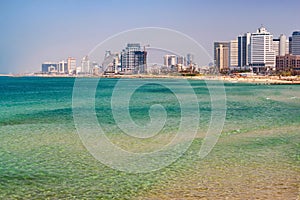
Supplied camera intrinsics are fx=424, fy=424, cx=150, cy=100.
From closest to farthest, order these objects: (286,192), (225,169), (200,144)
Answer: (286,192) → (225,169) → (200,144)

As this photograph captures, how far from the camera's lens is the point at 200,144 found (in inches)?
618

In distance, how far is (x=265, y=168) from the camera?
1191 cm

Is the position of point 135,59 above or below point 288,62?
below

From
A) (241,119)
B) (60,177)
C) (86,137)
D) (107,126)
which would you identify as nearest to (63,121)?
(107,126)

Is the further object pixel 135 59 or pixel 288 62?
pixel 288 62

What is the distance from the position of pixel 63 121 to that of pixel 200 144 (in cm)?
1033

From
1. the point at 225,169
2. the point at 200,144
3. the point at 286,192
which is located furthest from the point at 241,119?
the point at 286,192

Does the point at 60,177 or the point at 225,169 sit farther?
the point at 225,169

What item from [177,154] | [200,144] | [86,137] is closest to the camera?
[177,154]

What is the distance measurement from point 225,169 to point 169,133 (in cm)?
668

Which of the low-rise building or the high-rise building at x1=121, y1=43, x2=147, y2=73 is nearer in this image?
the high-rise building at x1=121, y1=43, x2=147, y2=73

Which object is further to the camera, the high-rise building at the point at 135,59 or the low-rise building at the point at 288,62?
the low-rise building at the point at 288,62

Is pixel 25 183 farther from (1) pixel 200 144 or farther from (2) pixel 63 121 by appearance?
(2) pixel 63 121

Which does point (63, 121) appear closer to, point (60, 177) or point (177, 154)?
point (177, 154)
